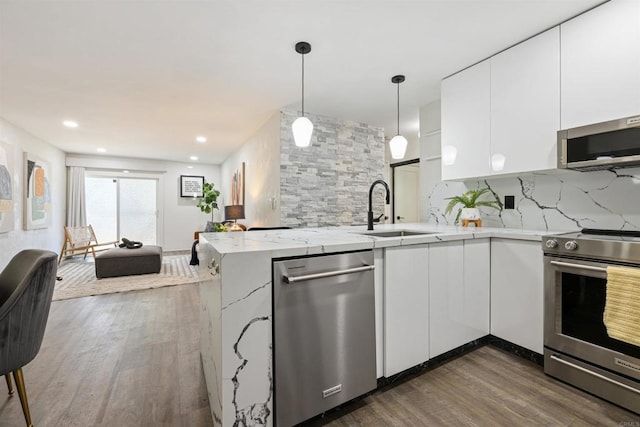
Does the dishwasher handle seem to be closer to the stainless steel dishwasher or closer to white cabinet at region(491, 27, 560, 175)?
the stainless steel dishwasher

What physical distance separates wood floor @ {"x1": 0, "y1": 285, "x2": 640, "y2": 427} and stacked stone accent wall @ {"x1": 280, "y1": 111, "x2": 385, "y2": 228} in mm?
2070

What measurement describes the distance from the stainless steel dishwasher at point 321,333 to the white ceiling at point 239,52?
1.71 metres

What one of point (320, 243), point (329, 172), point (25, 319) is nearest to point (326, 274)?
point (320, 243)

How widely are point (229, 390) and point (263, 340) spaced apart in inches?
8.7

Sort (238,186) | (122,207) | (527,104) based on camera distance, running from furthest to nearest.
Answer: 1. (122,207)
2. (238,186)
3. (527,104)

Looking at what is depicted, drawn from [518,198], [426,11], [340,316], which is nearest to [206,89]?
[426,11]

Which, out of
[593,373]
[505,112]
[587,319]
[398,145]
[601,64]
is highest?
[601,64]

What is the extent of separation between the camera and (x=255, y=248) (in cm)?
122

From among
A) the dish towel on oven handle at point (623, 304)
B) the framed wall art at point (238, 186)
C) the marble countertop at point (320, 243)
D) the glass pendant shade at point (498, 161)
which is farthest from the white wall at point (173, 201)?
the dish towel on oven handle at point (623, 304)

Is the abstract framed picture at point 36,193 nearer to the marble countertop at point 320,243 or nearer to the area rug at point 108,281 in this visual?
the area rug at point 108,281

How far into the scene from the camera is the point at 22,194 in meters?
4.66

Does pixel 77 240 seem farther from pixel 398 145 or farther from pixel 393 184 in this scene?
pixel 398 145

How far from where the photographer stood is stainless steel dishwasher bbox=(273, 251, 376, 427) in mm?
1246

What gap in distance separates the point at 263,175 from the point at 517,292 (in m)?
3.51
